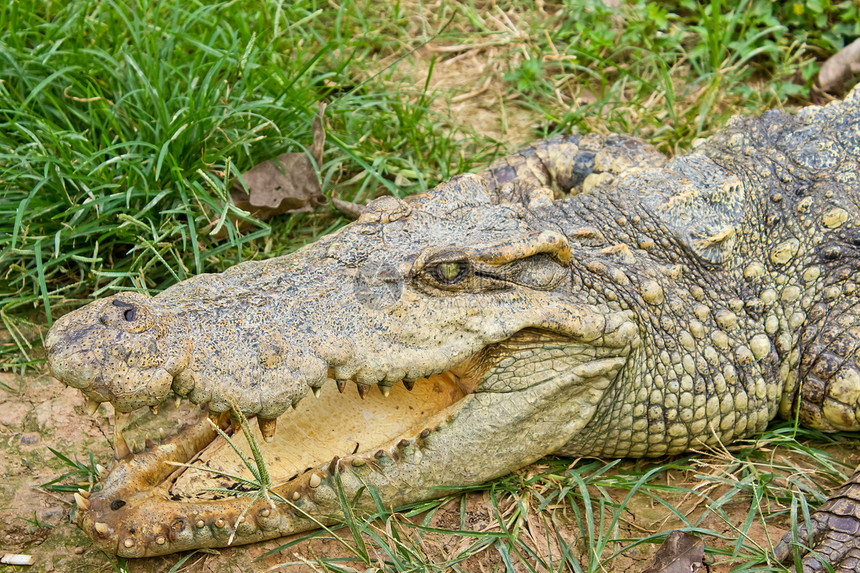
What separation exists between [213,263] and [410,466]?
1.60m

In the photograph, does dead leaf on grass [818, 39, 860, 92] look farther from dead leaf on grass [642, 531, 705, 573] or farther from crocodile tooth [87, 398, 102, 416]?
crocodile tooth [87, 398, 102, 416]

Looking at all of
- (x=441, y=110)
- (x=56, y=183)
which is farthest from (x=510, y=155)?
(x=56, y=183)

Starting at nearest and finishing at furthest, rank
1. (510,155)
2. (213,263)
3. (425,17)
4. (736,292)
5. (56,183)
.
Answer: (736,292) → (56,183) → (213,263) → (510,155) → (425,17)

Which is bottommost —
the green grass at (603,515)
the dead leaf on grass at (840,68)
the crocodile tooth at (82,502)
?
the crocodile tooth at (82,502)

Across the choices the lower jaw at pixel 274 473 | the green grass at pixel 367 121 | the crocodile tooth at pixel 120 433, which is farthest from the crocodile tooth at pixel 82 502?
the green grass at pixel 367 121

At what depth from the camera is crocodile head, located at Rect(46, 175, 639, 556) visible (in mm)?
2322

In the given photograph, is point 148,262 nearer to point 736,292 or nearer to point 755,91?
point 736,292

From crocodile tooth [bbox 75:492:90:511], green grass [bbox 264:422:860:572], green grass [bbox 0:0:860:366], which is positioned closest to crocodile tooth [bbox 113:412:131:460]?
crocodile tooth [bbox 75:492:90:511]

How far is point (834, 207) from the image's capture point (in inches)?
127

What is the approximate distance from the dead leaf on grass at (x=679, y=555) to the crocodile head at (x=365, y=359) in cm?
50

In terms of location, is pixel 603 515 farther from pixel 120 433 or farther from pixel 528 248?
pixel 120 433

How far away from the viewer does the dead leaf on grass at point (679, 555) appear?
2.60 m

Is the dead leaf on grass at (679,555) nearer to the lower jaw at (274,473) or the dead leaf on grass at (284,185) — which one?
the lower jaw at (274,473)

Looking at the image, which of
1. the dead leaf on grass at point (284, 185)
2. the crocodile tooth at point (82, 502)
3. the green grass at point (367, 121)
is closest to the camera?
the crocodile tooth at point (82, 502)
